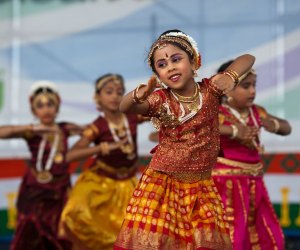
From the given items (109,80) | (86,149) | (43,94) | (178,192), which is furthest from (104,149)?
(178,192)

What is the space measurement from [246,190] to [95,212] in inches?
59.8

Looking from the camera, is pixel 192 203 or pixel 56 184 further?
pixel 56 184

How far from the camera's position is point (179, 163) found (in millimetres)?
4203

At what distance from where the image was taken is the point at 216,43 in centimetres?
755

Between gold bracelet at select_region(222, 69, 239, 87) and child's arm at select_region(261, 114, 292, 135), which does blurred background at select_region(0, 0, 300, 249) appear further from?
gold bracelet at select_region(222, 69, 239, 87)

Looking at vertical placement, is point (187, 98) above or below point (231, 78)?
below

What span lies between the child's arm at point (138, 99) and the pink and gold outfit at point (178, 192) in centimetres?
7

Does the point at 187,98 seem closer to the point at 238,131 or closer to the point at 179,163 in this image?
the point at 179,163

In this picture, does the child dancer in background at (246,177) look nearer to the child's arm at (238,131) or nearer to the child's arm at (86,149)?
the child's arm at (238,131)

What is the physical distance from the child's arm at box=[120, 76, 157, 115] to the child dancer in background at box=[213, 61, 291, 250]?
1.34 metres

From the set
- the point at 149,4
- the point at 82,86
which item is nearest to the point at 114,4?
the point at 149,4

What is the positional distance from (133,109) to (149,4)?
3.83 meters

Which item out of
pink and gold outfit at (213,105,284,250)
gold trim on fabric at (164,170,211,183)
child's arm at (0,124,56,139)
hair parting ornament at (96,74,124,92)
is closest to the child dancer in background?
pink and gold outfit at (213,105,284,250)

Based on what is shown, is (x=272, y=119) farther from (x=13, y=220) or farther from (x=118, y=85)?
(x=13, y=220)
